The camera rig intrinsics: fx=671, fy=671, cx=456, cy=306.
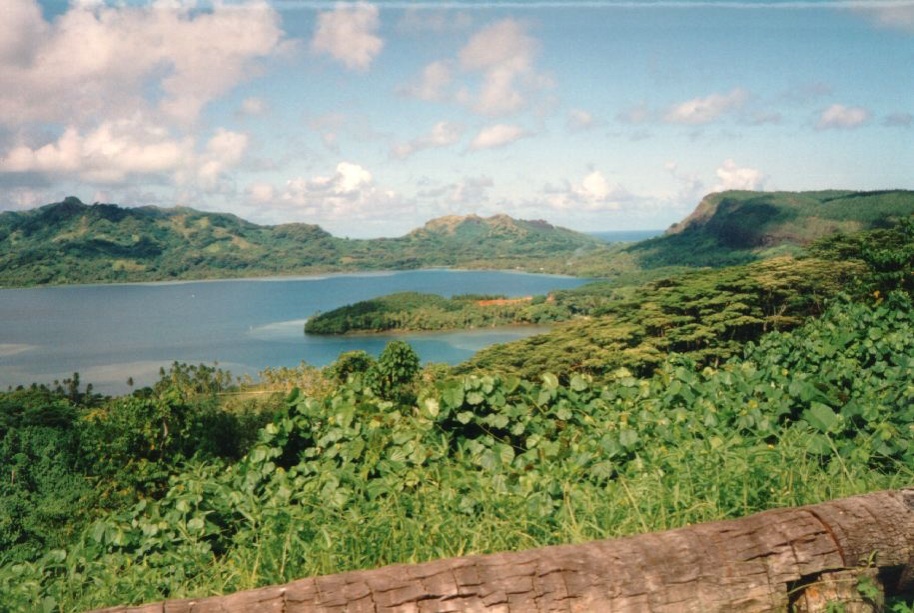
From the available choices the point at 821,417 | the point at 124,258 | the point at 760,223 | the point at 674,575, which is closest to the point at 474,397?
the point at 821,417

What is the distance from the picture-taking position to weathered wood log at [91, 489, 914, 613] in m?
1.56

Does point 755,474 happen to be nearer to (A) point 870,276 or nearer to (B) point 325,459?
(B) point 325,459

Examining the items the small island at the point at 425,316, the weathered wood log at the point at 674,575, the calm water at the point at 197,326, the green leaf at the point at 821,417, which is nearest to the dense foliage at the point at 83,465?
the green leaf at the point at 821,417

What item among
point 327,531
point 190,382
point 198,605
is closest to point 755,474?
point 327,531

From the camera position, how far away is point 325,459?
3.47 m

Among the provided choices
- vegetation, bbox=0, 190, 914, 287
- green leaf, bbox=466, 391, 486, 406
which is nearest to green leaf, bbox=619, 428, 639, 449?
green leaf, bbox=466, 391, 486, 406

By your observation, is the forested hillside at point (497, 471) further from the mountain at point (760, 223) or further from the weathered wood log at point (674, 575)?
the mountain at point (760, 223)

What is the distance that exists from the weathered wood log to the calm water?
66.1 metres

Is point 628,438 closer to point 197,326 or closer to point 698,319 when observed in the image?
point 698,319

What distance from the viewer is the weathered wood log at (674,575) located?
1.56m

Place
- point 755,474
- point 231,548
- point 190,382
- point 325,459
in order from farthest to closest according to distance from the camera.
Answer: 1. point 190,382
2. point 325,459
3. point 231,548
4. point 755,474

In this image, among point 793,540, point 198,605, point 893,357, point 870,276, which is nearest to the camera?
point 198,605

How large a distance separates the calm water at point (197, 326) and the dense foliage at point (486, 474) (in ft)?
211

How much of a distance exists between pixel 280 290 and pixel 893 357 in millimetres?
154130
